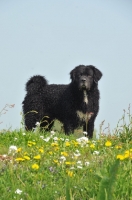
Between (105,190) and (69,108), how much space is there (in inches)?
364

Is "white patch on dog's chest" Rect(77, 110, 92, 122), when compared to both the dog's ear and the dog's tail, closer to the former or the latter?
the dog's ear

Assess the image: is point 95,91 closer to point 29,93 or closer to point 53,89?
point 53,89

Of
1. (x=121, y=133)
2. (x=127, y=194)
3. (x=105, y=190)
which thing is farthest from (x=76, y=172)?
(x=121, y=133)

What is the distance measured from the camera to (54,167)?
167 inches

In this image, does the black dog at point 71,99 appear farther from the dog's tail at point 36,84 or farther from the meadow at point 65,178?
the meadow at point 65,178

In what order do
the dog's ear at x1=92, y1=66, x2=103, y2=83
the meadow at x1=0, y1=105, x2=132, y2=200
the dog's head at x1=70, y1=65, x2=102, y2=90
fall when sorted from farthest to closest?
the dog's ear at x1=92, y1=66, x2=103, y2=83 → the dog's head at x1=70, y1=65, x2=102, y2=90 → the meadow at x1=0, y1=105, x2=132, y2=200

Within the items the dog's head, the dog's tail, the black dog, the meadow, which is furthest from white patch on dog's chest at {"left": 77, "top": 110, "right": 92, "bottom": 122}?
the meadow

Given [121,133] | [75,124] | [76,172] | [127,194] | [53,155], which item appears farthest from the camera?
[75,124]

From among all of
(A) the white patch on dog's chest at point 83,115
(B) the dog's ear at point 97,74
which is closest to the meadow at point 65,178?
(A) the white patch on dog's chest at point 83,115

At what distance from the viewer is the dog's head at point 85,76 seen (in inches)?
428

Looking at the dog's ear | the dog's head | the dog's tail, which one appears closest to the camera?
the dog's head

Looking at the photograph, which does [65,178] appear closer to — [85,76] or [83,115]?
[83,115]

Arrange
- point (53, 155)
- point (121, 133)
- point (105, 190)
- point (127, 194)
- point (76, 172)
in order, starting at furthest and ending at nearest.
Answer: point (121, 133) → point (53, 155) → point (76, 172) → point (127, 194) → point (105, 190)

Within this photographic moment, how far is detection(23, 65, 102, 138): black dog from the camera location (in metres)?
11.0
